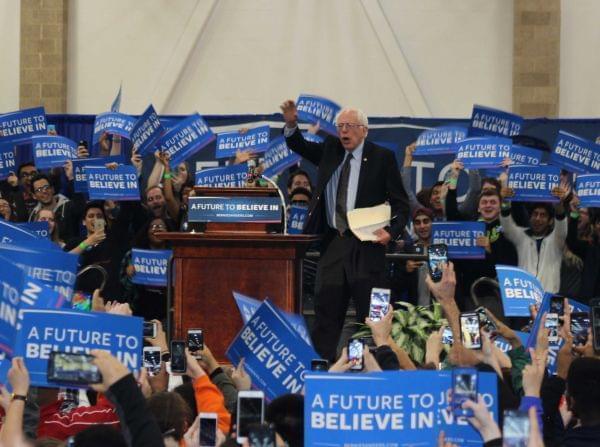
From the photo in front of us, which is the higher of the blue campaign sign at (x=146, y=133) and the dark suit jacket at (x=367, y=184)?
the blue campaign sign at (x=146, y=133)

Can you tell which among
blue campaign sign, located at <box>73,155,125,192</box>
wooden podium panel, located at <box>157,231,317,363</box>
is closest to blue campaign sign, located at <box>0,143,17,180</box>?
blue campaign sign, located at <box>73,155,125,192</box>

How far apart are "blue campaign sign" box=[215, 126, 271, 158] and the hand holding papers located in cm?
357

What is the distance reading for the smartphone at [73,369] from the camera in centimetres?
395

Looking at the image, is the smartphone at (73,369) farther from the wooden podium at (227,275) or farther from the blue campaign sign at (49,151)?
the blue campaign sign at (49,151)

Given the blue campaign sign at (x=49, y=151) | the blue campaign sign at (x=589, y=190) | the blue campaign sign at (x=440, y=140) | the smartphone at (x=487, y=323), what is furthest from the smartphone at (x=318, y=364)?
the blue campaign sign at (x=49, y=151)

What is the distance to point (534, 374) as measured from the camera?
4.42 metres

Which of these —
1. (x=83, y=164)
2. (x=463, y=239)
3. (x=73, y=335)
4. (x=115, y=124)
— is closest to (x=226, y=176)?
(x=83, y=164)

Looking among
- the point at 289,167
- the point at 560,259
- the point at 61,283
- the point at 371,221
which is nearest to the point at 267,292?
the point at 371,221

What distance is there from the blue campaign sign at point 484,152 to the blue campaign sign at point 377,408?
684cm

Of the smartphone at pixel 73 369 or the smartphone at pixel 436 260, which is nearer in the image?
the smartphone at pixel 73 369

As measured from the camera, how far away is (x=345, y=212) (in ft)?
28.0

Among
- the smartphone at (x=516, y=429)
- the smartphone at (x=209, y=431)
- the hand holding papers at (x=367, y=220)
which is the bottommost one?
the smartphone at (x=209, y=431)

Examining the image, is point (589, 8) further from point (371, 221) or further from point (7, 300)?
point (7, 300)

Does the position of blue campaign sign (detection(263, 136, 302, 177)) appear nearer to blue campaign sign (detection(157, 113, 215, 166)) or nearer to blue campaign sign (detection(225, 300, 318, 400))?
blue campaign sign (detection(157, 113, 215, 166))
